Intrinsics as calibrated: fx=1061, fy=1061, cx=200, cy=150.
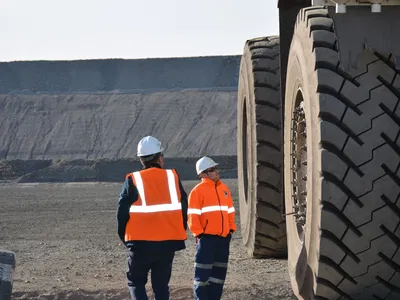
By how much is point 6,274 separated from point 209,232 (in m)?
1.58

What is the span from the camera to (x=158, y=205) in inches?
293

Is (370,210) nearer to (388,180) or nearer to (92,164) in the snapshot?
(388,180)

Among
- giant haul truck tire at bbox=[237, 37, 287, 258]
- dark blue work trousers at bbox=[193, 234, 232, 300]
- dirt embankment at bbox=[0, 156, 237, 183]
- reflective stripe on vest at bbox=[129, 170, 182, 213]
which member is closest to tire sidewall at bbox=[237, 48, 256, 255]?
giant haul truck tire at bbox=[237, 37, 287, 258]

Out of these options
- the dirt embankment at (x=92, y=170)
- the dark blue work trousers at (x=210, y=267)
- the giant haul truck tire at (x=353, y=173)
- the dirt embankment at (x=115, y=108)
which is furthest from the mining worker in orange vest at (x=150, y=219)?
the dirt embankment at (x=115, y=108)

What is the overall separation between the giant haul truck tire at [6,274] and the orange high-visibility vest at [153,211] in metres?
1.04

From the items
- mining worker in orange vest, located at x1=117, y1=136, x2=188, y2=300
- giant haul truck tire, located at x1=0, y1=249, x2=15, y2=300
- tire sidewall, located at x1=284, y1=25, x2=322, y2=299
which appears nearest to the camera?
tire sidewall, located at x1=284, y1=25, x2=322, y2=299

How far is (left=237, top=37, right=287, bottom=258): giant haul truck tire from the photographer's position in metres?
9.90

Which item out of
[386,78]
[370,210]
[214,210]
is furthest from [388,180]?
[214,210]

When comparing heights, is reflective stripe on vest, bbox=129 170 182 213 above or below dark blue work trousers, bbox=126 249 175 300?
above

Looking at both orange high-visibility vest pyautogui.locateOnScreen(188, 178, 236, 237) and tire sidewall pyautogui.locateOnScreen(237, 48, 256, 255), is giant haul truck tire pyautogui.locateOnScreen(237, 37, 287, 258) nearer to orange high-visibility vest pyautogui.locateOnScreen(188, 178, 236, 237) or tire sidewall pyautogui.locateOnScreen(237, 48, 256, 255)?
tire sidewall pyautogui.locateOnScreen(237, 48, 256, 255)

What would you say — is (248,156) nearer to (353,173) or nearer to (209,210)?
(209,210)

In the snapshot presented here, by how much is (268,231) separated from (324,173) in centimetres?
401

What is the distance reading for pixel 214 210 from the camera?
27.1 ft

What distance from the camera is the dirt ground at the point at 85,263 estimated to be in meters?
9.02
